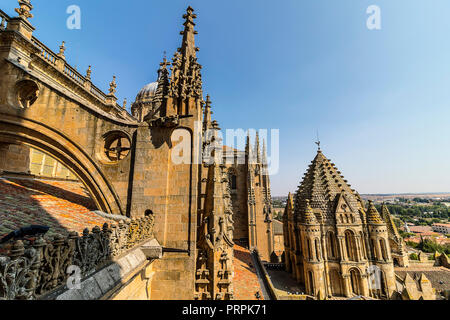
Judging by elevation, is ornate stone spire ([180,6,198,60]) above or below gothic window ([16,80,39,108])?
above

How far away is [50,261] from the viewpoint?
253 cm

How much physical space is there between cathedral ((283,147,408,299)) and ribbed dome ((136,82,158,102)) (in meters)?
29.9

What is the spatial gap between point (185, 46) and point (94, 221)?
7.89 m

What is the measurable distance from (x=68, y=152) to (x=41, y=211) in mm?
2133

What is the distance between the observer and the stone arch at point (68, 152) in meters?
6.54

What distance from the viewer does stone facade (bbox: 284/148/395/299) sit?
754 inches

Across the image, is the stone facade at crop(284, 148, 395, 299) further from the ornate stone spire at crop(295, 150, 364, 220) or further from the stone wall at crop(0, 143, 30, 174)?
the stone wall at crop(0, 143, 30, 174)

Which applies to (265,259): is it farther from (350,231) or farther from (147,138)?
(147,138)

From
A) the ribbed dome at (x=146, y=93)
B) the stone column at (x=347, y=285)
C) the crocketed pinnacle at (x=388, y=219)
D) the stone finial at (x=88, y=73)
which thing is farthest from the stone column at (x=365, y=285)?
the ribbed dome at (x=146, y=93)

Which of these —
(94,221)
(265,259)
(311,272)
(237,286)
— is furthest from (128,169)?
(265,259)

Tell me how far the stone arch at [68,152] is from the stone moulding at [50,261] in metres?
2.95

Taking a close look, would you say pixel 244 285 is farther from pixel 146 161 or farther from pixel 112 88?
pixel 112 88

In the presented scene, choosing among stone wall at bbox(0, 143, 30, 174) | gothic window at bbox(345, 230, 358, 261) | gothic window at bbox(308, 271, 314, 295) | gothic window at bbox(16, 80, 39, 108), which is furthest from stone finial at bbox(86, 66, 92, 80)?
gothic window at bbox(345, 230, 358, 261)

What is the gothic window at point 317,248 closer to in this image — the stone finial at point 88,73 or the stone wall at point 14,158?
the stone wall at point 14,158
